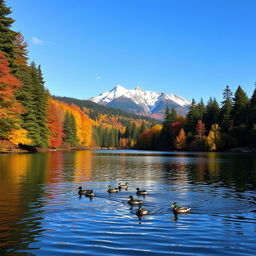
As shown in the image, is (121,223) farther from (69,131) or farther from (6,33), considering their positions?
(69,131)

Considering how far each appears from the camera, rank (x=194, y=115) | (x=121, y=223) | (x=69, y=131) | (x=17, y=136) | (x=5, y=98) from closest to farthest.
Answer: (x=121, y=223) < (x=5, y=98) < (x=17, y=136) < (x=69, y=131) < (x=194, y=115)

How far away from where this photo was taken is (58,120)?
3927 inches

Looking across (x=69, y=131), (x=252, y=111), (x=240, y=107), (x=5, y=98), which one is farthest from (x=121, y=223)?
(x=69, y=131)

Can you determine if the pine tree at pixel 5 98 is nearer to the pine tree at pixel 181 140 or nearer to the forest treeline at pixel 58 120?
the forest treeline at pixel 58 120

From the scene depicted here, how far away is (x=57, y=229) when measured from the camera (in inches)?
503

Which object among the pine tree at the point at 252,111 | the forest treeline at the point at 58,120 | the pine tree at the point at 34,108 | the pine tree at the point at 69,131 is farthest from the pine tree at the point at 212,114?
the pine tree at the point at 34,108

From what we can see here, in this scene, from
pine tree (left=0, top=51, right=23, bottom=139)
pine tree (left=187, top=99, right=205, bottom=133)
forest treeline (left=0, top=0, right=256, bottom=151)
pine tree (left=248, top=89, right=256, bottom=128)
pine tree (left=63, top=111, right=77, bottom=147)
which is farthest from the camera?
pine tree (left=187, top=99, right=205, bottom=133)

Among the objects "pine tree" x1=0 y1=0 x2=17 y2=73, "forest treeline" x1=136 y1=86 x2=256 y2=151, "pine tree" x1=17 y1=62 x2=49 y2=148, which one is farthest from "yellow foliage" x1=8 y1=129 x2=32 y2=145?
"forest treeline" x1=136 y1=86 x2=256 y2=151

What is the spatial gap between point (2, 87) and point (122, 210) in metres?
32.8

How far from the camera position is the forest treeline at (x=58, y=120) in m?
51.1

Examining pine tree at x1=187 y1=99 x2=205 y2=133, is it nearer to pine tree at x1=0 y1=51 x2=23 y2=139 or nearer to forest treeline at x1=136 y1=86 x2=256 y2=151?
forest treeline at x1=136 y1=86 x2=256 y2=151

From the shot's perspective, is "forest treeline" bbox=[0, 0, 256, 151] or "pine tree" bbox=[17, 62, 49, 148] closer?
"forest treeline" bbox=[0, 0, 256, 151]

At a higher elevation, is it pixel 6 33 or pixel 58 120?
pixel 6 33

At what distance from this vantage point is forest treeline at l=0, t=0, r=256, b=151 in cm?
5110
